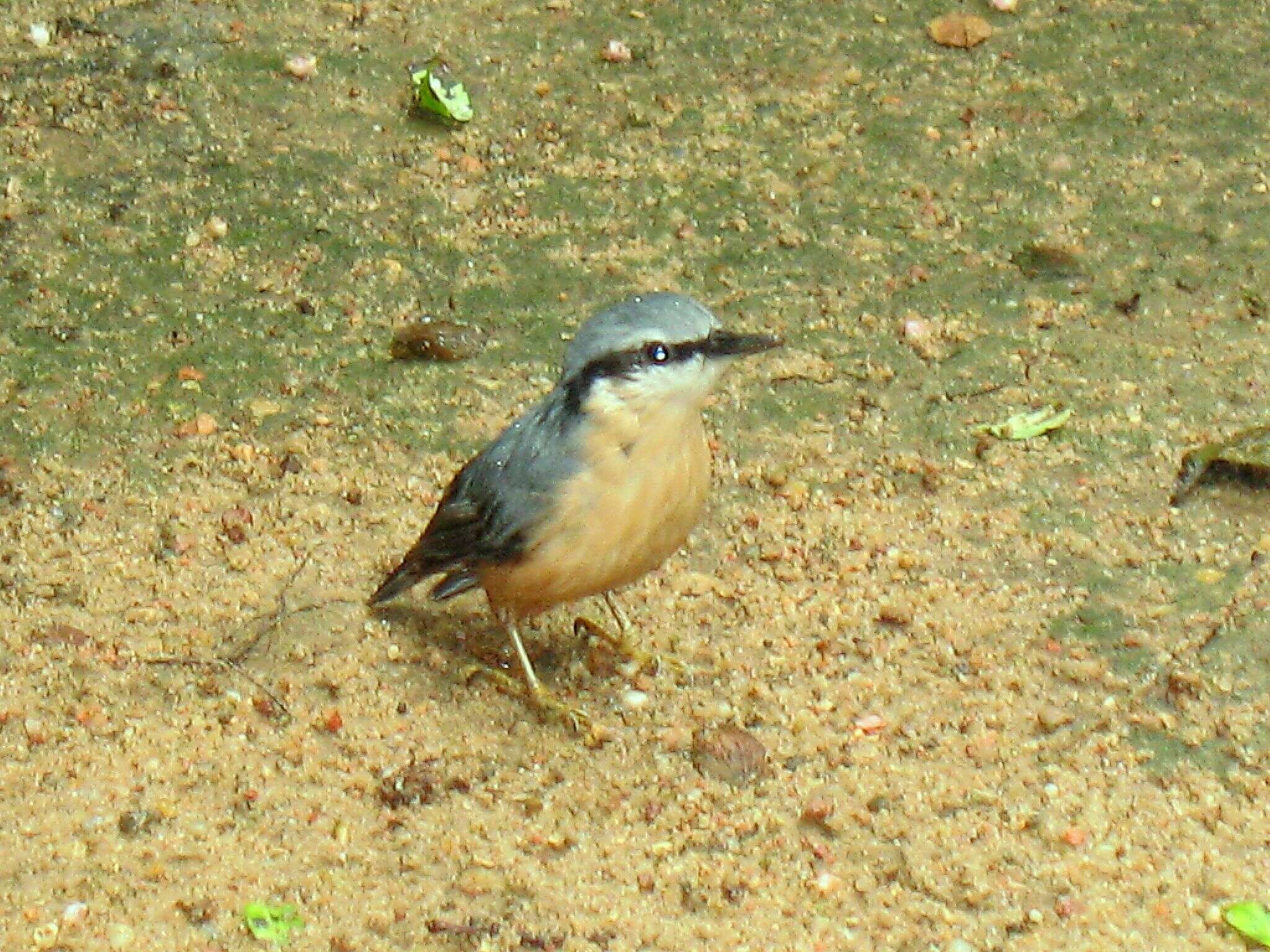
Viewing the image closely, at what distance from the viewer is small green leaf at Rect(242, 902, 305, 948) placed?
15.5 ft

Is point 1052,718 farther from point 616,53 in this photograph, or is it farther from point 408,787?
point 616,53

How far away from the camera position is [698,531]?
661 cm

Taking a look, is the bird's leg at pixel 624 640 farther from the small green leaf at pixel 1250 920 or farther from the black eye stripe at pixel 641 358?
the small green leaf at pixel 1250 920

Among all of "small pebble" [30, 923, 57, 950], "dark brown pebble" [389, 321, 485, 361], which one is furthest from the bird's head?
"small pebble" [30, 923, 57, 950]

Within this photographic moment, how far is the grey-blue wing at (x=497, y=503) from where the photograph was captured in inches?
223

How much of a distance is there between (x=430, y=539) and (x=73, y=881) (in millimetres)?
1662

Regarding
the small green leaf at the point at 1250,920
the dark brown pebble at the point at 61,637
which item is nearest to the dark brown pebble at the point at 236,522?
the dark brown pebble at the point at 61,637

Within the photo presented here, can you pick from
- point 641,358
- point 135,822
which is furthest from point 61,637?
point 641,358

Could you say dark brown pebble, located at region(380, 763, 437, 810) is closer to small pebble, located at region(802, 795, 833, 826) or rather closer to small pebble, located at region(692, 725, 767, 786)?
small pebble, located at region(692, 725, 767, 786)

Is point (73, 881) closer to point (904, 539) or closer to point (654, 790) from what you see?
point (654, 790)

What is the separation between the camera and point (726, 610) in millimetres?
6238

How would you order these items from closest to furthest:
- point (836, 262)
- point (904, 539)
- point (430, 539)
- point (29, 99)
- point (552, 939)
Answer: point (552, 939) → point (430, 539) → point (904, 539) → point (836, 262) → point (29, 99)

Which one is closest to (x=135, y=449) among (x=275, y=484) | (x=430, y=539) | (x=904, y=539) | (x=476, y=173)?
(x=275, y=484)

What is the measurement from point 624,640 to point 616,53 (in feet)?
12.7
